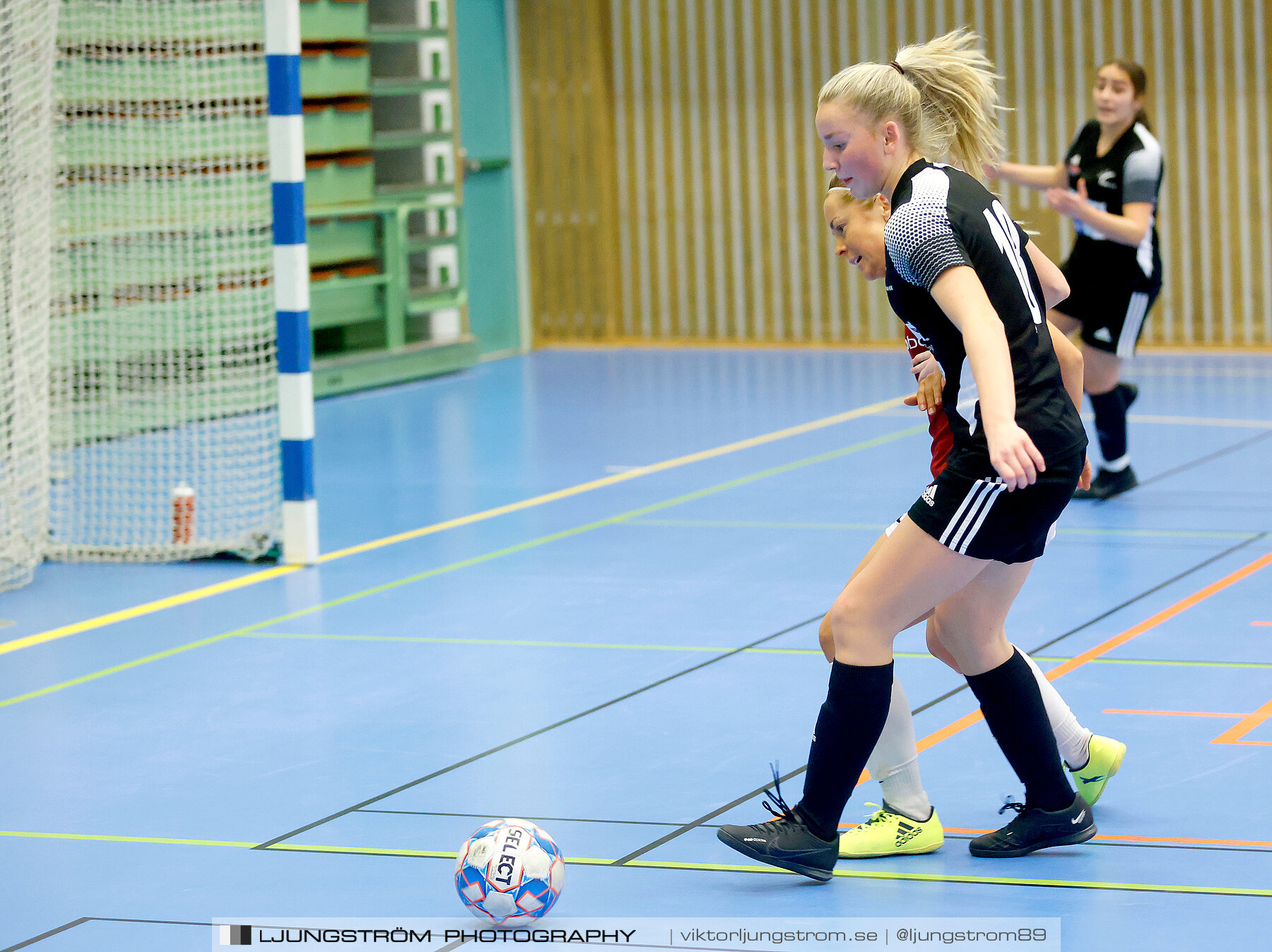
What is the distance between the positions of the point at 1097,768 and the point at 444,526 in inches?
186

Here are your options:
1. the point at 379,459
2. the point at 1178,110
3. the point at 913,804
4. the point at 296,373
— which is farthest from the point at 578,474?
the point at 1178,110

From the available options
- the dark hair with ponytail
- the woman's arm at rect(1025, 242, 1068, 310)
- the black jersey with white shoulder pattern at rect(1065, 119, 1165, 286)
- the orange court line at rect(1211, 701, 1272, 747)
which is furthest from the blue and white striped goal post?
the woman's arm at rect(1025, 242, 1068, 310)

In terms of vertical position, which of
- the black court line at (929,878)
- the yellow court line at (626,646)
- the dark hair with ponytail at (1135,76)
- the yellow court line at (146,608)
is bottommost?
the black court line at (929,878)

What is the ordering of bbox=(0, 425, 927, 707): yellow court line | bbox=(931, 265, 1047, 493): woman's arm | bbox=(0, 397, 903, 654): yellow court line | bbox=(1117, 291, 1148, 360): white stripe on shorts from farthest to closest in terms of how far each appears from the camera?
bbox=(1117, 291, 1148, 360): white stripe on shorts < bbox=(0, 397, 903, 654): yellow court line < bbox=(0, 425, 927, 707): yellow court line < bbox=(931, 265, 1047, 493): woman's arm

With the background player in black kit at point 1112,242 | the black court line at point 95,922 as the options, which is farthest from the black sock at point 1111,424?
the black court line at point 95,922

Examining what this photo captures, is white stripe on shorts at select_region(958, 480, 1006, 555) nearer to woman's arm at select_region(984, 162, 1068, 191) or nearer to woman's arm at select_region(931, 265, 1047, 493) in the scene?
woman's arm at select_region(931, 265, 1047, 493)

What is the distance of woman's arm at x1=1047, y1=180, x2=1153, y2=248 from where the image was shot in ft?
26.5

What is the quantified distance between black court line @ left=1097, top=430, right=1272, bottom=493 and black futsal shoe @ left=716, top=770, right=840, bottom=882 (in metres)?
5.15

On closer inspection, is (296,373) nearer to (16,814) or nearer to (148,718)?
(148,718)

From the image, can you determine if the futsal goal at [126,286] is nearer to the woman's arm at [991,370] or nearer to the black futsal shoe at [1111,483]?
the black futsal shoe at [1111,483]

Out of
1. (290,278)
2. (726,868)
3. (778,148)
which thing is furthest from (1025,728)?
(778,148)

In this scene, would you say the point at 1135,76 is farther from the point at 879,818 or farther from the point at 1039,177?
the point at 879,818

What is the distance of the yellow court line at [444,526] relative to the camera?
268 inches

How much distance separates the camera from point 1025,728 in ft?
13.0
